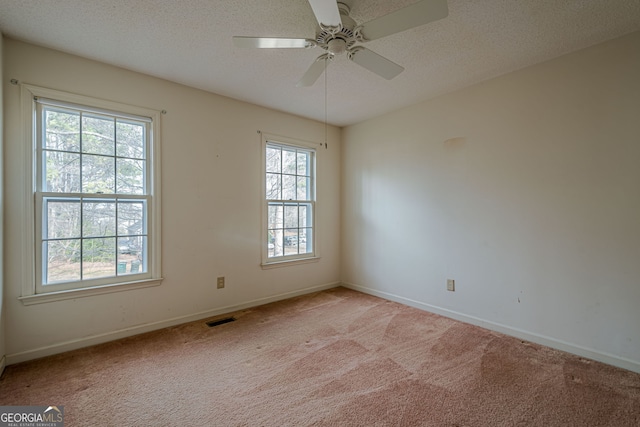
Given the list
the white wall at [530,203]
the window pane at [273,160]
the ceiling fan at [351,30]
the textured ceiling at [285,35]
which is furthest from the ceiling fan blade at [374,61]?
the window pane at [273,160]

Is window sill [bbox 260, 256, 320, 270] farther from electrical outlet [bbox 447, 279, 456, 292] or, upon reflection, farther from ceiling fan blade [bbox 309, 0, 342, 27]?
ceiling fan blade [bbox 309, 0, 342, 27]

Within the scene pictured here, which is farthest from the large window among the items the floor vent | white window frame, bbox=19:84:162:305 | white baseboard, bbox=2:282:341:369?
white window frame, bbox=19:84:162:305

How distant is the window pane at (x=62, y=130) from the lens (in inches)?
93.7

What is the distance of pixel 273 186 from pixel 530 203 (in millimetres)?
2804

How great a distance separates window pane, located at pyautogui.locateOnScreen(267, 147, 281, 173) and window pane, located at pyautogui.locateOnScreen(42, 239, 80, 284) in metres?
2.11

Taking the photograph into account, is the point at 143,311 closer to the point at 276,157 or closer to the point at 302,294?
the point at 302,294

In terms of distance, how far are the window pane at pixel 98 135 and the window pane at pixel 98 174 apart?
7 cm

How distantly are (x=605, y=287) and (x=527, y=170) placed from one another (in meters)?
1.11

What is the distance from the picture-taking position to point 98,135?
2592 millimetres

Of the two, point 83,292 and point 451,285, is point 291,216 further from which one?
point 83,292

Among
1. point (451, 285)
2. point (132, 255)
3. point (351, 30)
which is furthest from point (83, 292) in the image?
point (451, 285)

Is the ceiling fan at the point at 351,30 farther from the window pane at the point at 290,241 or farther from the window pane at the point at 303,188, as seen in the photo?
the window pane at the point at 290,241

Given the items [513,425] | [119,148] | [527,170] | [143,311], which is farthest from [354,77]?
[143,311]

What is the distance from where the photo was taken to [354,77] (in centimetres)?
279
